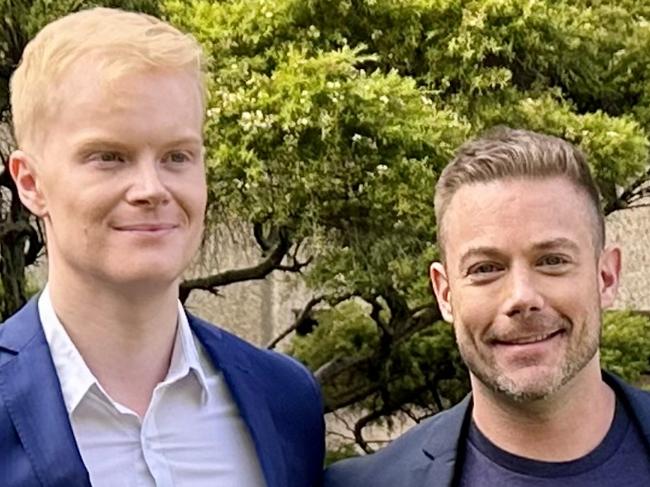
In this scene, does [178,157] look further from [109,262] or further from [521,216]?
[521,216]

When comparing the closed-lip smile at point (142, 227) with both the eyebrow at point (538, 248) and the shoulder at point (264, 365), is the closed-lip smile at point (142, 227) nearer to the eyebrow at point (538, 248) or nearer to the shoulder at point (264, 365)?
the shoulder at point (264, 365)

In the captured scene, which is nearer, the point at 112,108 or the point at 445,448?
the point at 112,108

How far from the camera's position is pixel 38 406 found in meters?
1.62

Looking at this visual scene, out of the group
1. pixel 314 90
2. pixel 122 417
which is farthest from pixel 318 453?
pixel 314 90

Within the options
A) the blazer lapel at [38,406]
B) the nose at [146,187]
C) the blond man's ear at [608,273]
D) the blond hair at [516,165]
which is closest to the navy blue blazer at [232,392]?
the blazer lapel at [38,406]

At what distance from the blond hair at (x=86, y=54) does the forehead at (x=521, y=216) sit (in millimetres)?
522

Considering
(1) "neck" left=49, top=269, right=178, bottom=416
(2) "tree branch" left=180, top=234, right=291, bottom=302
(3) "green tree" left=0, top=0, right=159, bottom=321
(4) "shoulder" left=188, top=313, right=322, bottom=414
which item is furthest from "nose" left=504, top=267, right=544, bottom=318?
(2) "tree branch" left=180, top=234, right=291, bottom=302

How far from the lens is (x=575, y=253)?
186 cm

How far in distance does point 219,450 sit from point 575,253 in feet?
2.10

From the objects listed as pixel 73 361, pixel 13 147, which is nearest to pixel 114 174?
pixel 73 361

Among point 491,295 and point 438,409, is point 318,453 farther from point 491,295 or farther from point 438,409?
point 438,409

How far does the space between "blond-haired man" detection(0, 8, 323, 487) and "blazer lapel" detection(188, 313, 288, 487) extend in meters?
0.04

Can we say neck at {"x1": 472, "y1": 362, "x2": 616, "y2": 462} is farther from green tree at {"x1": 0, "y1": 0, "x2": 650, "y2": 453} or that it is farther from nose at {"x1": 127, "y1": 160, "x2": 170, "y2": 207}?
green tree at {"x1": 0, "y1": 0, "x2": 650, "y2": 453}

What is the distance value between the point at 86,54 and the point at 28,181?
0.20m
